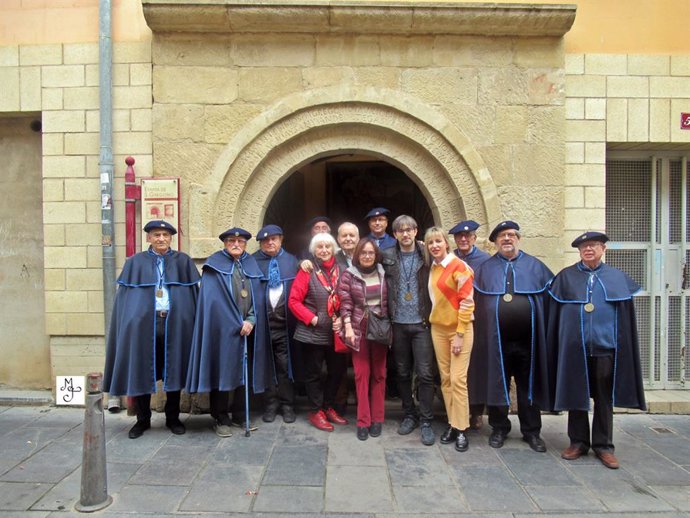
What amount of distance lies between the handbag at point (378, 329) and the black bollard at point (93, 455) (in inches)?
84.3

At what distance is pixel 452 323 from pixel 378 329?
64 cm

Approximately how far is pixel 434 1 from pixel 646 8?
2.30 metres

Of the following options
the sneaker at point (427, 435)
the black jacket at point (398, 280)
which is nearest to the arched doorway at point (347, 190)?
the black jacket at point (398, 280)

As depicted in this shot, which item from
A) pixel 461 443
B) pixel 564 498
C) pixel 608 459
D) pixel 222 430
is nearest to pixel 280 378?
pixel 222 430

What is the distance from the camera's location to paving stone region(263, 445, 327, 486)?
3602 millimetres

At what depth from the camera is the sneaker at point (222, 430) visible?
4.43 meters

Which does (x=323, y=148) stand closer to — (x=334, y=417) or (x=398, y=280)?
(x=398, y=280)

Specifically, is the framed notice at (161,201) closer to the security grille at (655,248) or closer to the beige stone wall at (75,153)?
the beige stone wall at (75,153)

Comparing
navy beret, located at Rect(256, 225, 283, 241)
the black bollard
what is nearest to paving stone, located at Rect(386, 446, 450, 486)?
the black bollard

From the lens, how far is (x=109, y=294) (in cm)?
509

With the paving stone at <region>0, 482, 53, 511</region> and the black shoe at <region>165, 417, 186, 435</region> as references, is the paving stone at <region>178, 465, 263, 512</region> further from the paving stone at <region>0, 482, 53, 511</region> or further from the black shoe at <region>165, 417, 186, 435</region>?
the paving stone at <region>0, 482, 53, 511</region>

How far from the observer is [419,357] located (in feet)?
14.4

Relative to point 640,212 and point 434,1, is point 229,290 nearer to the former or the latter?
point 434,1

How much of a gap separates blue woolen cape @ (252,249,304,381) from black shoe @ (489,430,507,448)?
6.10 ft
